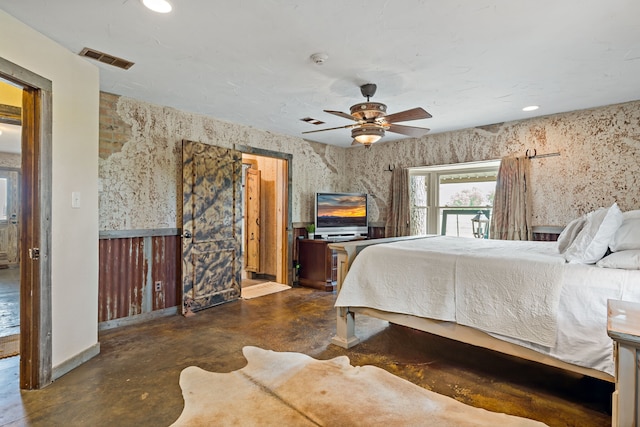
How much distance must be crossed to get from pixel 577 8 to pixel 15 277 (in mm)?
8200

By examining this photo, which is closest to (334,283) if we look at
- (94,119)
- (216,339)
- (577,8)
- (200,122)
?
(216,339)

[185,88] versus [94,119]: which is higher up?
[185,88]

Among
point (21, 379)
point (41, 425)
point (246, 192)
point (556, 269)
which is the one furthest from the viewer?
point (246, 192)

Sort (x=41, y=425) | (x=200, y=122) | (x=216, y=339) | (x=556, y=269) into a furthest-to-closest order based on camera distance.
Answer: (x=200, y=122) → (x=216, y=339) → (x=556, y=269) → (x=41, y=425)

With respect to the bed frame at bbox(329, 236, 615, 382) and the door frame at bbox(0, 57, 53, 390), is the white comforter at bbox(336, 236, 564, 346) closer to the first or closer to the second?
the bed frame at bbox(329, 236, 615, 382)

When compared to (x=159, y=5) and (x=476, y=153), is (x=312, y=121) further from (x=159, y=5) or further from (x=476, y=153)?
(x=159, y=5)

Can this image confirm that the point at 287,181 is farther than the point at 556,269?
Yes

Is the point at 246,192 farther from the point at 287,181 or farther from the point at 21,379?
the point at 21,379

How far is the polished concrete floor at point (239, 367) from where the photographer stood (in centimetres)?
197

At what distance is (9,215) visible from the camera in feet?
22.8

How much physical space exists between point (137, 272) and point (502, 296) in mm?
3496

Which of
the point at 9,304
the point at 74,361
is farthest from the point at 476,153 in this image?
the point at 9,304

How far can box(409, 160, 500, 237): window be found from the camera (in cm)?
486

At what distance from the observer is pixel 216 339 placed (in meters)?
3.08
